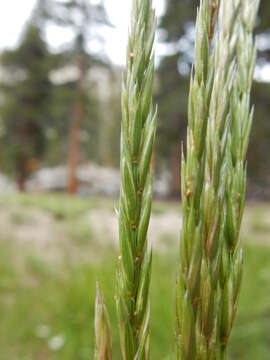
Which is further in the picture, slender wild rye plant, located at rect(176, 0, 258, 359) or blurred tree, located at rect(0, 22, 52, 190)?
blurred tree, located at rect(0, 22, 52, 190)

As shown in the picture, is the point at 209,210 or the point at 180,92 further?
the point at 180,92

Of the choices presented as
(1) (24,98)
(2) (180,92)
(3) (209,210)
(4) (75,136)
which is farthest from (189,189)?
(1) (24,98)

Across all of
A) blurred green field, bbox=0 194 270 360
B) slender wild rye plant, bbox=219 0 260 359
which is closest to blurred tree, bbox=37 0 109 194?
blurred green field, bbox=0 194 270 360

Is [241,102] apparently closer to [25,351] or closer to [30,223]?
[25,351]

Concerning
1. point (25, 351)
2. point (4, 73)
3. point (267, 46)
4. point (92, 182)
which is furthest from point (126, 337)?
point (92, 182)

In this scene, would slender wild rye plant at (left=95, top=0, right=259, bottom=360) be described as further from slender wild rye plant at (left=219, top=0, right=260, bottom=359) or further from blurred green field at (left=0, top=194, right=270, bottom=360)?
blurred green field at (left=0, top=194, right=270, bottom=360)

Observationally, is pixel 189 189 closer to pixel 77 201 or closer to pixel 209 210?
pixel 209 210

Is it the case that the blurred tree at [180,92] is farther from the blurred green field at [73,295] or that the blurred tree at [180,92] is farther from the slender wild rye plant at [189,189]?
the slender wild rye plant at [189,189]
